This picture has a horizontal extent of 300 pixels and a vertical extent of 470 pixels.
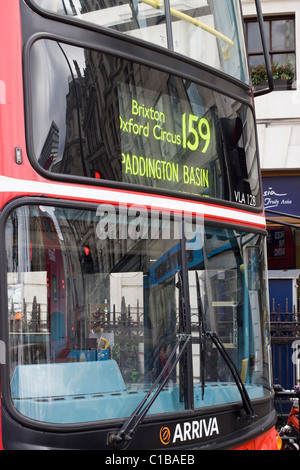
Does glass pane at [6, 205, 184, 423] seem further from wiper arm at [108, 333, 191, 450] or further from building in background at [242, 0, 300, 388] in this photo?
building in background at [242, 0, 300, 388]

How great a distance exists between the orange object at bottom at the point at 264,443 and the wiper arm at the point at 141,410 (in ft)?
2.46

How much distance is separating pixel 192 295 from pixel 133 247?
20.0 inches

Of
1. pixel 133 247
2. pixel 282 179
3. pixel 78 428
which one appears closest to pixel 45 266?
pixel 133 247

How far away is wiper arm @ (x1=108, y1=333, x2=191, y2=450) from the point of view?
11.9ft

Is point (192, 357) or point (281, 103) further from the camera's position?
point (281, 103)

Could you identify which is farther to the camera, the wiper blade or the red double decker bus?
the wiper blade

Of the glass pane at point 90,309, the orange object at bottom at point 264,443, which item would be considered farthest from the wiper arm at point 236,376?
the glass pane at point 90,309

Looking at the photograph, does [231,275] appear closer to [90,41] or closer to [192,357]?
[192,357]

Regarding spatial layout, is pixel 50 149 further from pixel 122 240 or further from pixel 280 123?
pixel 280 123

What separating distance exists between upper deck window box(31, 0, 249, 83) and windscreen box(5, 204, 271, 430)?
1222 mm

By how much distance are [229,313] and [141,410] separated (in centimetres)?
107

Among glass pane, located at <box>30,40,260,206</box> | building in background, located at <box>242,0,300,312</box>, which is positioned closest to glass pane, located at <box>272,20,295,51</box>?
building in background, located at <box>242,0,300,312</box>

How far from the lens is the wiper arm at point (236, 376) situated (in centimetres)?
427

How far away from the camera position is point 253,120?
5086mm
